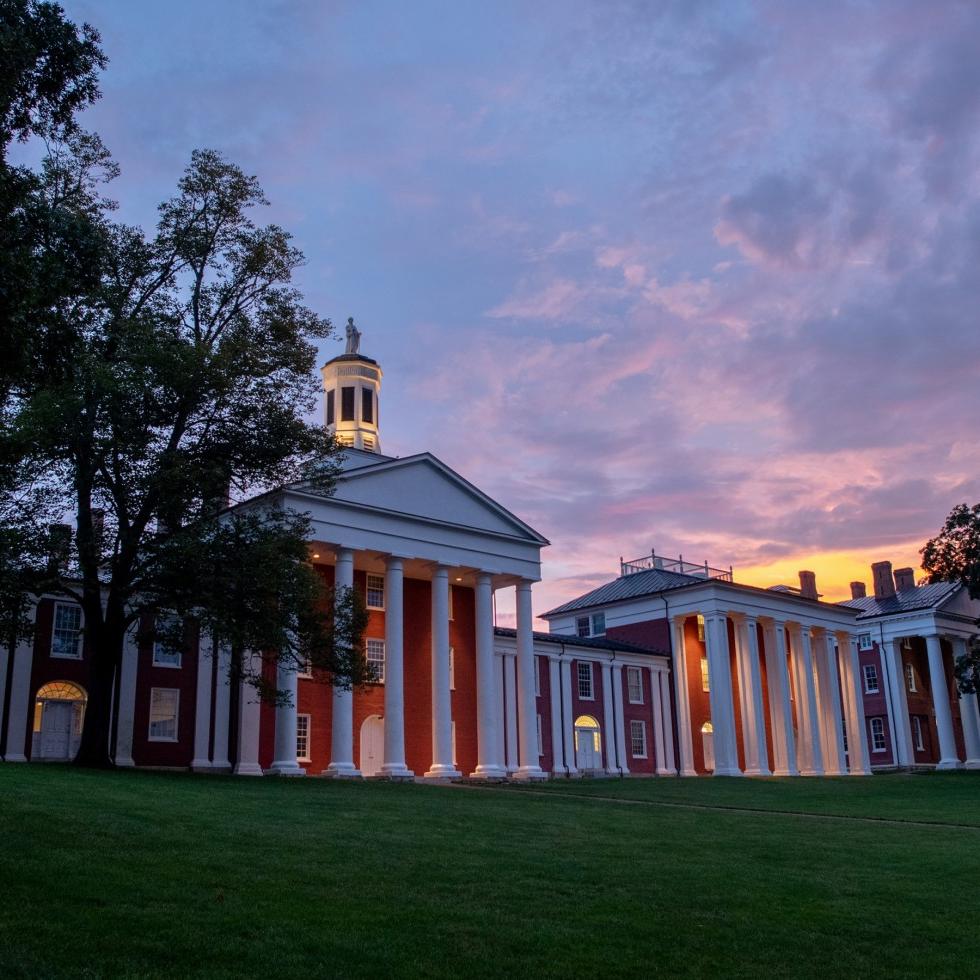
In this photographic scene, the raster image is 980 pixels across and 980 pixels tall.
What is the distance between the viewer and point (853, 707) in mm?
66438

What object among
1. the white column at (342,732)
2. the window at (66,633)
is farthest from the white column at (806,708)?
the window at (66,633)

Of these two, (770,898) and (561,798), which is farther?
(561,798)

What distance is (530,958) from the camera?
33.9 ft

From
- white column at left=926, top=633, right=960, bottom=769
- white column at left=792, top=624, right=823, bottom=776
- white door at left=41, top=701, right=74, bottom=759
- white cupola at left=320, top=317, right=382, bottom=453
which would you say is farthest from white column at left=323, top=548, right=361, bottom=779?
white column at left=926, top=633, right=960, bottom=769

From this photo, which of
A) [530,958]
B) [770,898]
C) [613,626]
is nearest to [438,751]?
[613,626]

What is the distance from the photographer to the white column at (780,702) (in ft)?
198

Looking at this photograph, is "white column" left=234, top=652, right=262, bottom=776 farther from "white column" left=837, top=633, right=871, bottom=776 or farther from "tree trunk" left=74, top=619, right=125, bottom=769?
"white column" left=837, top=633, right=871, bottom=776

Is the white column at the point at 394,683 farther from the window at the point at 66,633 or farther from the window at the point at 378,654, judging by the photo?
the window at the point at 66,633

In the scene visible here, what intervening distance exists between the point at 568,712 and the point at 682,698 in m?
8.59

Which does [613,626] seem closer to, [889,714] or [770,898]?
[889,714]

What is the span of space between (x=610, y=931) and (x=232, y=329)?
2916 cm

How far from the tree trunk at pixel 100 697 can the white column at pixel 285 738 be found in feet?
20.0

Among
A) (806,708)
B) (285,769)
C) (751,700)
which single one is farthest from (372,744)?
(806,708)

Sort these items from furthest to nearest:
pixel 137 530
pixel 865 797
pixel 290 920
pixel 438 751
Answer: pixel 438 751, pixel 865 797, pixel 137 530, pixel 290 920
